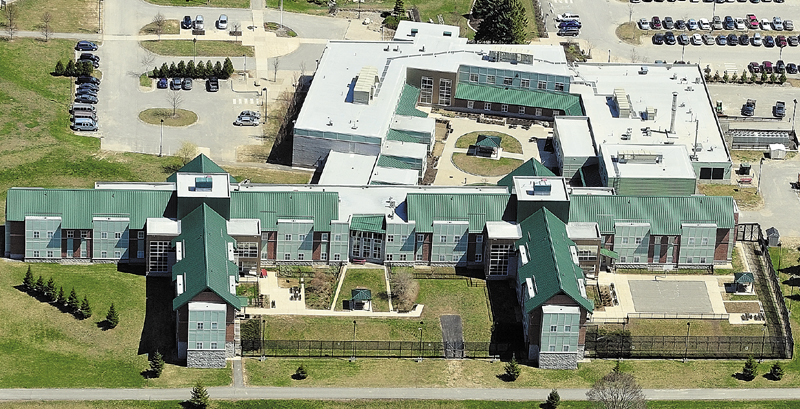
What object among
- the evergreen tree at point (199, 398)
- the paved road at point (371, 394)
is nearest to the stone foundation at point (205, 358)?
the paved road at point (371, 394)

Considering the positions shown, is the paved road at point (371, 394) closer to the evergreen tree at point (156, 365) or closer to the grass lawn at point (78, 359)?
the grass lawn at point (78, 359)

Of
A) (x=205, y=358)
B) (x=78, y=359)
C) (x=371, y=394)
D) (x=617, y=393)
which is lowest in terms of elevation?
(x=371, y=394)

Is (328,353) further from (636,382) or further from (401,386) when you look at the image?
(636,382)

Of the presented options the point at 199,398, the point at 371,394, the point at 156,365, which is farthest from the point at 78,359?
the point at 371,394

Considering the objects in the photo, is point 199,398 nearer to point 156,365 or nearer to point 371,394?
point 156,365

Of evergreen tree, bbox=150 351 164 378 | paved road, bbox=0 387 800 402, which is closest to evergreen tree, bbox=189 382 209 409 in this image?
paved road, bbox=0 387 800 402

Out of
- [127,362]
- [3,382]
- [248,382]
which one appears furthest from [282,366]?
[3,382]
